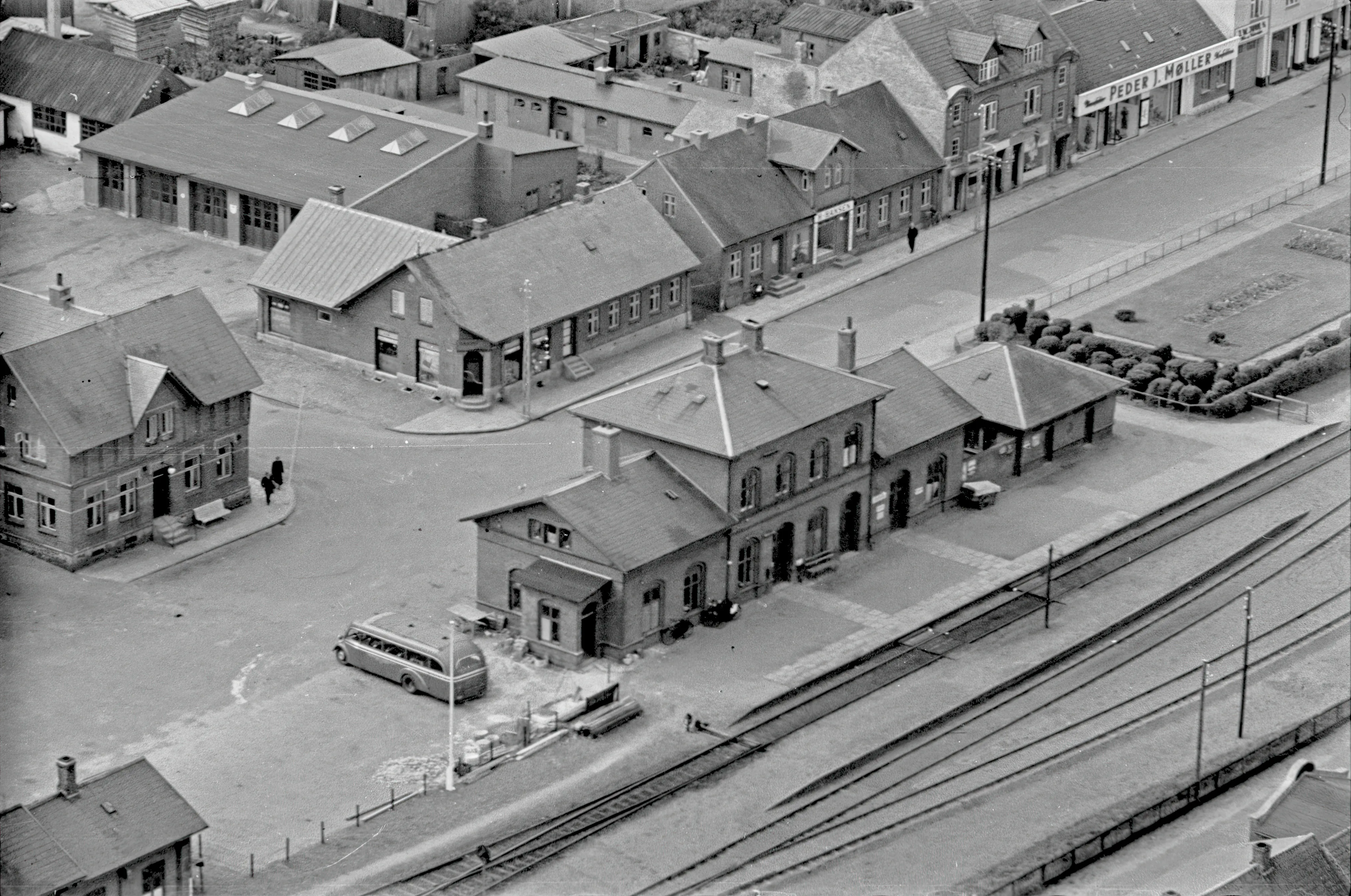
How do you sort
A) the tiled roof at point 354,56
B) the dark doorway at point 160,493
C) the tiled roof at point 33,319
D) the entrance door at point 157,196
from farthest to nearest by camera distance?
the tiled roof at point 354,56
the entrance door at point 157,196
the dark doorway at point 160,493
the tiled roof at point 33,319

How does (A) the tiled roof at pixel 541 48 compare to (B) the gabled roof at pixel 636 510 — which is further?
(A) the tiled roof at pixel 541 48

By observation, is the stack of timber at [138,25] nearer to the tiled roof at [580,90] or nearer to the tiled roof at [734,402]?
the tiled roof at [580,90]

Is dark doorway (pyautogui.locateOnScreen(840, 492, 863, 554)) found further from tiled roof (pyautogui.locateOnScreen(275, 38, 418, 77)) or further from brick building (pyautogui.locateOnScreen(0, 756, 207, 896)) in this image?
tiled roof (pyautogui.locateOnScreen(275, 38, 418, 77))

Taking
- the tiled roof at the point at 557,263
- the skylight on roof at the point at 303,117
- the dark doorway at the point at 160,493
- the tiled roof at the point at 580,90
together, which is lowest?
the dark doorway at the point at 160,493

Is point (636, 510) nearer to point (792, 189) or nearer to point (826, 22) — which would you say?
point (792, 189)

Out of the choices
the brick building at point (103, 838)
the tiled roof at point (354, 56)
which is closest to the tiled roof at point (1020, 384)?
the brick building at point (103, 838)

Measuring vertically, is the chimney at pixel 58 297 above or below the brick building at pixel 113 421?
above

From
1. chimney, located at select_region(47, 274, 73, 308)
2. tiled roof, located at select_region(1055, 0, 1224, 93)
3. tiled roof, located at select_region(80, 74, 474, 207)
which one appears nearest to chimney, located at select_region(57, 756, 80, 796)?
chimney, located at select_region(47, 274, 73, 308)
